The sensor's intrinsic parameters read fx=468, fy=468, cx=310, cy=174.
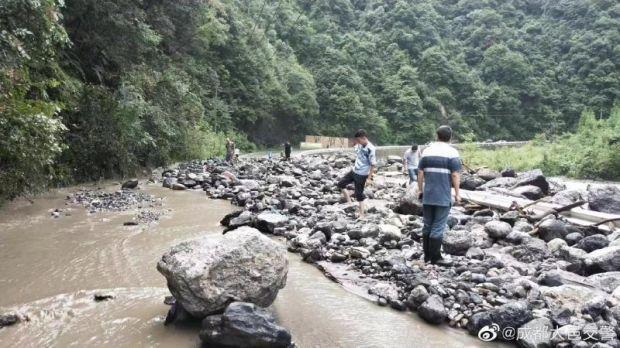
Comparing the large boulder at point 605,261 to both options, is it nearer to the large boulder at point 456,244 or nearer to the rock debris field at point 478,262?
the rock debris field at point 478,262

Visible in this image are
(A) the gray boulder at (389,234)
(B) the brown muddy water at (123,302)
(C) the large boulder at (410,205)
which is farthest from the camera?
(C) the large boulder at (410,205)

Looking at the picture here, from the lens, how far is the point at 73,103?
13.8 meters

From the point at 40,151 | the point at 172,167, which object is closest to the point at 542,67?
the point at 172,167

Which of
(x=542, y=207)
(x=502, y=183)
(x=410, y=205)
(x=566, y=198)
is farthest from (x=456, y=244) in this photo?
(x=502, y=183)

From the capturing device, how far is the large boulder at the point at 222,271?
4.47 meters

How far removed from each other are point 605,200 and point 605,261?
4.57 meters

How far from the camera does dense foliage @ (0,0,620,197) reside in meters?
9.84

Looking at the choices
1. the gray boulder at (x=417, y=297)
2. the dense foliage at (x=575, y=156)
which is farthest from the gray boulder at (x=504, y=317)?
the dense foliage at (x=575, y=156)

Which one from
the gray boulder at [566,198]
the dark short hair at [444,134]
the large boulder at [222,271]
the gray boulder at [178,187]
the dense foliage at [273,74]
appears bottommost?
the gray boulder at [178,187]

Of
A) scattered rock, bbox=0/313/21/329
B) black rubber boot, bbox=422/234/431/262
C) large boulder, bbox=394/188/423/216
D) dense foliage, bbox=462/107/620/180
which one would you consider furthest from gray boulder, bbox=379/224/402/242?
dense foliage, bbox=462/107/620/180

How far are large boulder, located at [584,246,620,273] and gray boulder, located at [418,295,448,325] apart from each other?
303cm

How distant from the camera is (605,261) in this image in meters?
6.69

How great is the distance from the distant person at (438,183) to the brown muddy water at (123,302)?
61.1 inches

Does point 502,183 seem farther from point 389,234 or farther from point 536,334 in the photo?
point 536,334
